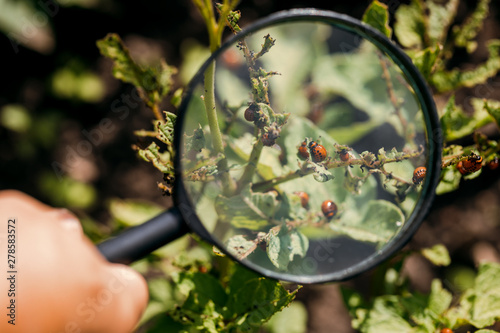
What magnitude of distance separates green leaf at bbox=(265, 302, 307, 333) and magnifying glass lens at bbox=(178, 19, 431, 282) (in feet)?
1.60

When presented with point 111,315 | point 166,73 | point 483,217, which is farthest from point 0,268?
point 483,217

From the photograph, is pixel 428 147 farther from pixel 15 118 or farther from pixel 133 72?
pixel 15 118

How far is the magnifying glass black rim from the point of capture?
2.54ft

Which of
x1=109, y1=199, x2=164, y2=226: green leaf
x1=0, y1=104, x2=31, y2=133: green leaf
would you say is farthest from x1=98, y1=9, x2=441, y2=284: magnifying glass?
x1=0, y1=104, x2=31, y2=133: green leaf

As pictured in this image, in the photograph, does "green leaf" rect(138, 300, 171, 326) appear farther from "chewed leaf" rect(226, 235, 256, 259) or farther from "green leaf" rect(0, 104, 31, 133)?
"green leaf" rect(0, 104, 31, 133)

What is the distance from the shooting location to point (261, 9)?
1715 mm

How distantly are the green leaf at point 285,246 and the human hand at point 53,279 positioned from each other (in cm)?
28

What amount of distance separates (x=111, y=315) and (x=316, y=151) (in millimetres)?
497

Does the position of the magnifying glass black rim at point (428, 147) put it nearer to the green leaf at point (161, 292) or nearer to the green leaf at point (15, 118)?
the green leaf at point (161, 292)

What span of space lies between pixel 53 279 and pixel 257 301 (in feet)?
1.31

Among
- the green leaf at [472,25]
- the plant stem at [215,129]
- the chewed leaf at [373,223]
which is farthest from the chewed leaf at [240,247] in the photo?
the green leaf at [472,25]

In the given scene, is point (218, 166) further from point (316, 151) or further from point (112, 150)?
point (112, 150)

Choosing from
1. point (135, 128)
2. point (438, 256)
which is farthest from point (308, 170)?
point (135, 128)

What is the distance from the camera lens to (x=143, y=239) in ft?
2.50
